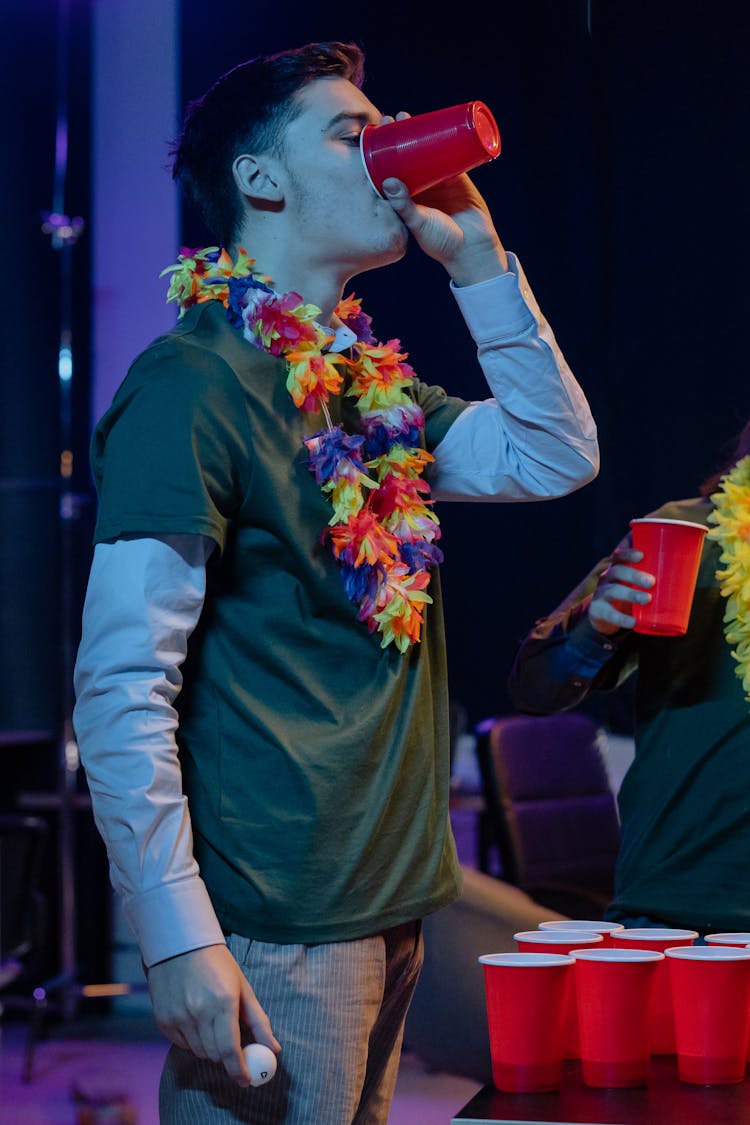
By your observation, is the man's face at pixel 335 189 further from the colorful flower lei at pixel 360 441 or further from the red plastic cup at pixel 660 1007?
the red plastic cup at pixel 660 1007

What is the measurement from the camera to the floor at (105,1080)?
331 cm

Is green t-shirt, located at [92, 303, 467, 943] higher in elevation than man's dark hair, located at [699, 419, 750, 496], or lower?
lower

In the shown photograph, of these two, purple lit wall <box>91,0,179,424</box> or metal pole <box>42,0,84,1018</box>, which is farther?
purple lit wall <box>91,0,179,424</box>

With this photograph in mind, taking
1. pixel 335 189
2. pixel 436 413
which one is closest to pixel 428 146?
pixel 335 189

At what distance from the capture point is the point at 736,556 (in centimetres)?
181

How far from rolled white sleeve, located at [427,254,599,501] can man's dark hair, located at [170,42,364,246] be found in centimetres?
26

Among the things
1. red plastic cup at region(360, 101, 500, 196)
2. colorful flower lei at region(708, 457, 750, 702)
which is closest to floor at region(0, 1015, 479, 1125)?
colorful flower lei at region(708, 457, 750, 702)

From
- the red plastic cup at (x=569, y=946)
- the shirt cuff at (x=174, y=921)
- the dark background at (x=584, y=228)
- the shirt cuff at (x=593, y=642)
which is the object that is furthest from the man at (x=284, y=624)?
the dark background at (x=584, y=228)

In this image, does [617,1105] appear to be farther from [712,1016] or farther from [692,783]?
[692,783]

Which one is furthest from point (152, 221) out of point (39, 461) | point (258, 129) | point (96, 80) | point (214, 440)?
point (214, 440)

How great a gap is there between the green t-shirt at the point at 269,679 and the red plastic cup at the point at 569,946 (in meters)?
0.10

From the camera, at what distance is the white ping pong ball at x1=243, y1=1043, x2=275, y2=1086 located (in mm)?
1134

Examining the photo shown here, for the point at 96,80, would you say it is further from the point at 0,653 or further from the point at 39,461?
the point at 0,653

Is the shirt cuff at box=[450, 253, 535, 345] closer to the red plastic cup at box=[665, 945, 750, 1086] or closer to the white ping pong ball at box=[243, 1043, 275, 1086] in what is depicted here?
the red plastic cup at box=[665, 945, 750, 1086]
